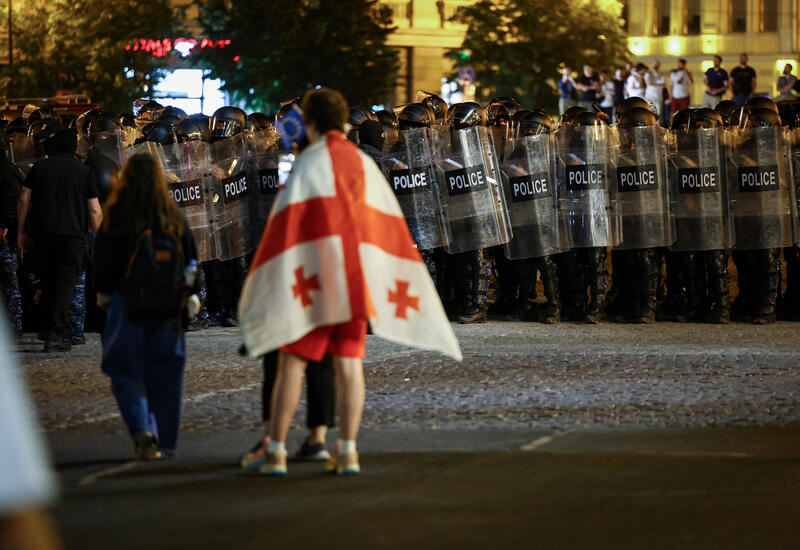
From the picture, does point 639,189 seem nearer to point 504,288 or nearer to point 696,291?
point 696,291

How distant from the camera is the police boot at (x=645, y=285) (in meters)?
15.0

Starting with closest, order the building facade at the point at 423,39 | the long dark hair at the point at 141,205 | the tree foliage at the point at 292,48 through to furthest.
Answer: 1. the long dark hair at the point at 141,205
2. the tree foliage at the point at 292,48
3. the building facade at the point at 423,39

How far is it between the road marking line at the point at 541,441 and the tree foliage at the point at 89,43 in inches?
1449

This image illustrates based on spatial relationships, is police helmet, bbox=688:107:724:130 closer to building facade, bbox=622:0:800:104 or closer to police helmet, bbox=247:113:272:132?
police helmet, bbox=247:113:272:132

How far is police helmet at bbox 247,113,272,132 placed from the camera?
593 inches

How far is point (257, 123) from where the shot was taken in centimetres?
1523

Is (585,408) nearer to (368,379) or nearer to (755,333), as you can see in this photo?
(368,379)

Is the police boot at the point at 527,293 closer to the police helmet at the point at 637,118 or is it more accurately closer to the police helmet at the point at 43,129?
the police helmet at the point at 637,118

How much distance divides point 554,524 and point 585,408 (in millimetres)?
3547

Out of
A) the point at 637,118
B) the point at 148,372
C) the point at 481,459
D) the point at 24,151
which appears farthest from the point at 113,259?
the point at 637,118

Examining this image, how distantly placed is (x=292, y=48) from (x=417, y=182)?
2833 cm

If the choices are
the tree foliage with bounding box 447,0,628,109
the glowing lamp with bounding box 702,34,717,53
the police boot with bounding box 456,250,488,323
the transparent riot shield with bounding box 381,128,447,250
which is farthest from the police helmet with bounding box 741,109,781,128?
the glowing lamp with bounding box 702,34,717,53

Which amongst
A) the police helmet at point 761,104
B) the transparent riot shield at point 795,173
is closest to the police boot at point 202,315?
the police helmet at point 761,104

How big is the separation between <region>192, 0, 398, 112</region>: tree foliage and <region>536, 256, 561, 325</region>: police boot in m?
27.7
